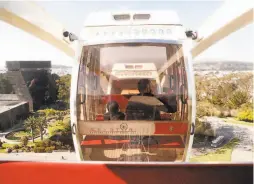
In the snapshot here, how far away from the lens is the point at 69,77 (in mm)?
2609

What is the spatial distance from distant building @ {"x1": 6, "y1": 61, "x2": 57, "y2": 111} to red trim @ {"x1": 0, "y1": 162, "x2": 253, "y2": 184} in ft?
4.62

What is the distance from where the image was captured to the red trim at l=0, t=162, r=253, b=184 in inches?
65.6

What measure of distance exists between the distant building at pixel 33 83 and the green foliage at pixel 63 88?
102 mm

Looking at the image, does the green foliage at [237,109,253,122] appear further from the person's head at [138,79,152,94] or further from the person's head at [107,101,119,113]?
the person's head at [107,101,119,113]

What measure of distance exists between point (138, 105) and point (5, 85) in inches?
64.7

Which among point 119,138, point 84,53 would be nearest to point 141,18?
point 84,53

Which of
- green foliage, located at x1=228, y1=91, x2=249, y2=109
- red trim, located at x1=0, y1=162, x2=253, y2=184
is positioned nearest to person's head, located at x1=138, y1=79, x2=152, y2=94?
red trim, located at x1=0, y1=162, x2=253, y2=184

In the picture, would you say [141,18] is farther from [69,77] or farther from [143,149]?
[143,149]

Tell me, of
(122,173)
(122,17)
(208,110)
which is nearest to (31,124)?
(122,17)

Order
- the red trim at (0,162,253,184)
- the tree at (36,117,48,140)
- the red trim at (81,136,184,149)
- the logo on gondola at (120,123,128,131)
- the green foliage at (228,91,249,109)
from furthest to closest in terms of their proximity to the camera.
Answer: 1. the green foliage at (228,91,249,109)
2. the tree at (36,117,48,140)
3. the red trim at (81,136,184,149)
4. the logo on gondola at (120,123,128,131)
5. the red trim at (0,162,253,184)

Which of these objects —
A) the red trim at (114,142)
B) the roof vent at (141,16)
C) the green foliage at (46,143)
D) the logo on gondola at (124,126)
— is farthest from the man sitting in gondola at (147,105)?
the green foliage at (46,143)

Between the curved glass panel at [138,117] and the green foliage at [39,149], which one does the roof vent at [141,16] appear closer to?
the curved glass panel at [138,117]

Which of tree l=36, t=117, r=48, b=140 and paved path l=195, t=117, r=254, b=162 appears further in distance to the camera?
paved path l=195, t=117, r=254, b=162

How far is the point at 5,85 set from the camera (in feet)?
10.2
